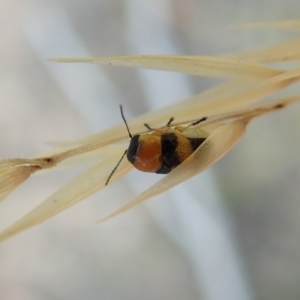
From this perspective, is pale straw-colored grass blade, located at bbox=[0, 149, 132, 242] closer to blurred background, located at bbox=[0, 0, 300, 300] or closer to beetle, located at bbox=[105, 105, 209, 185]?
beetle, located at bbox=[105, 105, 209, 185]

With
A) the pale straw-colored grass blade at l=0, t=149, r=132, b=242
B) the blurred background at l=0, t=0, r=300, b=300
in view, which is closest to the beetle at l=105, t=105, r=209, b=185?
the pale straw-colored grass blade at l=0, t=149, r=132, b=242

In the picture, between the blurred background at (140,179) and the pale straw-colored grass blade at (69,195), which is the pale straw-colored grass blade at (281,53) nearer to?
the pale straw-colored grass blade at (69,195)

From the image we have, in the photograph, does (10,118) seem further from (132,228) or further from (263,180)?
(263,180)

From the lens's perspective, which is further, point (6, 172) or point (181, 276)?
point (181, 276)

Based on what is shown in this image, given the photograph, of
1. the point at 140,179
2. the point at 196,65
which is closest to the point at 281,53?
the point at 196,65

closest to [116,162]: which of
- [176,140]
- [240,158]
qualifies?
[176,140]

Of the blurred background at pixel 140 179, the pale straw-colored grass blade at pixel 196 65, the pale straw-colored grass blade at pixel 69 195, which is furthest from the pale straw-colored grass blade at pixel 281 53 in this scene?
the blurred background at pixel 140 179

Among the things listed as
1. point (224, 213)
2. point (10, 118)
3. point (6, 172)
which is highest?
point (10, 118)

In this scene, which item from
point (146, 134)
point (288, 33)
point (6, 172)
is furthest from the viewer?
point (288, 33)
